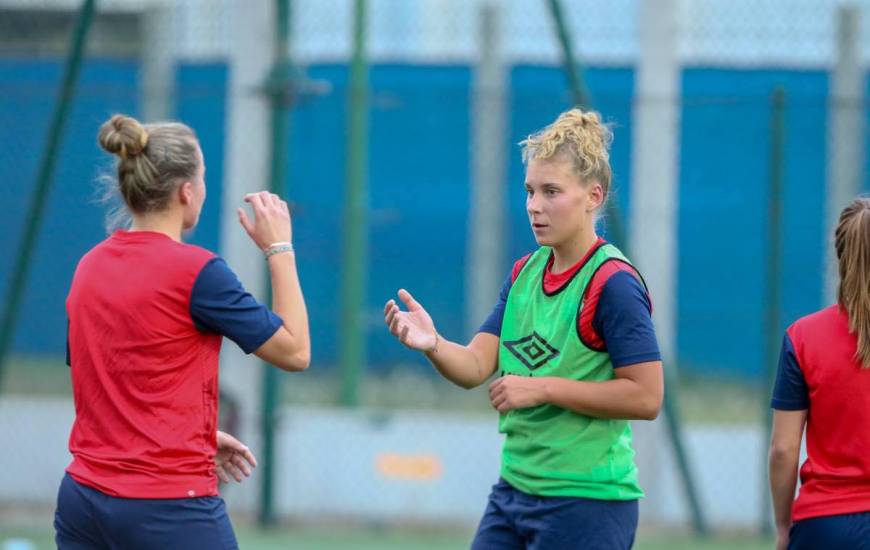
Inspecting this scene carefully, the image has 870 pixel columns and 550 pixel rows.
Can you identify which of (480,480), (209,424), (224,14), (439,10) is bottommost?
(480,480)

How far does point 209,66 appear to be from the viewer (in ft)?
28.5

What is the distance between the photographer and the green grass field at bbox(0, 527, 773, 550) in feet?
21.1

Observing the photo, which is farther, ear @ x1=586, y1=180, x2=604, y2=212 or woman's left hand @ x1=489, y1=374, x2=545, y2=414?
ear @ x1=586, y1=180, x2=604, y2=212

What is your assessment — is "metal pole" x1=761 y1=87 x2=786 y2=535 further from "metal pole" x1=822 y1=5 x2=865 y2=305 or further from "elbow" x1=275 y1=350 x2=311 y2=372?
"elbow" x1=275 y1=350 x2=311 y2=372

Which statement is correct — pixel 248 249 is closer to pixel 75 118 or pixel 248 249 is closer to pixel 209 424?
pixel 75 118

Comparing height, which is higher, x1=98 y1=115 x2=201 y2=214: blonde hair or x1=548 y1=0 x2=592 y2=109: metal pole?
x1=548 y1=0 x2=592 y2=109: metal pole

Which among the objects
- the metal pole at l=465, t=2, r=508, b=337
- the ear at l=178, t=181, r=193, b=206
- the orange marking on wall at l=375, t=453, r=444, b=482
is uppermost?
the metal pole at l=465, t=2, r=508, b=337

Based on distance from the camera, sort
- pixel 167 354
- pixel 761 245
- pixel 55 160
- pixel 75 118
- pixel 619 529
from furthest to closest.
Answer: pixel 761 245 < pixel 75 118 < pixel 55 160 < pixel 619 529 < pixel 167 354

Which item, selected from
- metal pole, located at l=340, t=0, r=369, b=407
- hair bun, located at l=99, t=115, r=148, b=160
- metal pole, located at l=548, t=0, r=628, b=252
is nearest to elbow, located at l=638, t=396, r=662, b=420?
hair bun, located at l=99, t=115, r=148, b=160

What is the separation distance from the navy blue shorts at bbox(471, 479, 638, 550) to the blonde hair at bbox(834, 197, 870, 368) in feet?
2.37

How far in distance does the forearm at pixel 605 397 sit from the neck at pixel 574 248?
0.33 m

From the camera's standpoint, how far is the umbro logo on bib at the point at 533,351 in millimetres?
3250

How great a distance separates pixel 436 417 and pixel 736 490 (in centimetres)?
168

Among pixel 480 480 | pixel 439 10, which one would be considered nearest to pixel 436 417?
pixel 480 480
